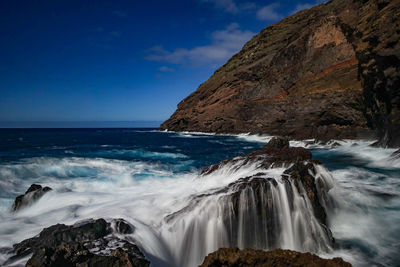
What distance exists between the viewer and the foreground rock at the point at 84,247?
342 cm

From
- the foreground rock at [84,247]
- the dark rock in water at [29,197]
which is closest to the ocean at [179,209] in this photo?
the dark rock in water at [29,197]

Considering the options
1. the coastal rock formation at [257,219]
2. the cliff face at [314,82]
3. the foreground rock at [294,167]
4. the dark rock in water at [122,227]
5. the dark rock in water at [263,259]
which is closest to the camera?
the dark rock in water at [263,259]

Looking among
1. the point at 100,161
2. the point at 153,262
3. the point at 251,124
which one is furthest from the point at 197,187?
the point at 251,124

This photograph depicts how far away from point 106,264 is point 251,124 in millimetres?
41207

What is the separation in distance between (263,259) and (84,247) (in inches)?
113

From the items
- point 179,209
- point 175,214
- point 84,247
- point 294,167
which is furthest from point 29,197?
point 294,167

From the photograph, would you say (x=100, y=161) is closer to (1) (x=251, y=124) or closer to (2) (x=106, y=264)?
(2) (x=106, y=264)

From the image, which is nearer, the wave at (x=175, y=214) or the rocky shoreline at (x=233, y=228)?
the rocky shoreline at (x=233, y=228)

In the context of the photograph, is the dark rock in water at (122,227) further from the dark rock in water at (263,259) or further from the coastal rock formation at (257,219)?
the dark rock in water at (263,259)

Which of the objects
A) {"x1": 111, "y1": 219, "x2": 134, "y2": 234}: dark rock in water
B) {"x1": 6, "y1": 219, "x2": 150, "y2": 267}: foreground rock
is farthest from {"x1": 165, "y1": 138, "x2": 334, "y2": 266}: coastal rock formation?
{"x1": 6, "y1": 219, "x2": 150, "y2": 267}: foreground rock

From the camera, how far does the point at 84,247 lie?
373cm

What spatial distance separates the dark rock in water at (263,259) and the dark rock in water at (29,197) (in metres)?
7.92

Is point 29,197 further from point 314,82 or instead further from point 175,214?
point 314,82

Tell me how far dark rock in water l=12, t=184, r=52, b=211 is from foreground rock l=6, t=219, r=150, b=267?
12.3ft
